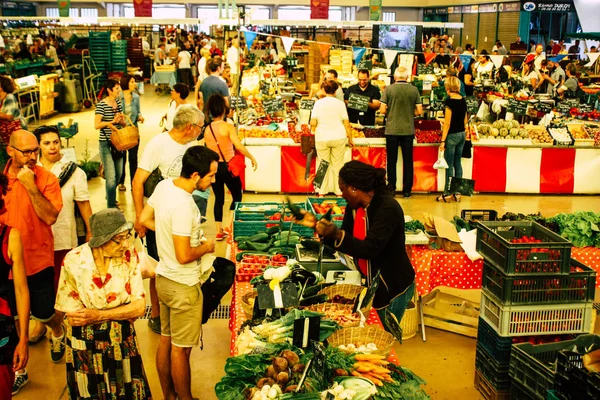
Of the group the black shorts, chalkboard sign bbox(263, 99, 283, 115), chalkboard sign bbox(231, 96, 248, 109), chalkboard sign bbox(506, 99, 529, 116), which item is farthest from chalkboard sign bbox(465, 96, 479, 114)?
the black shorts

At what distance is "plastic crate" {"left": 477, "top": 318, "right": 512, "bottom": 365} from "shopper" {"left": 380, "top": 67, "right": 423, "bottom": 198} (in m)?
4.59

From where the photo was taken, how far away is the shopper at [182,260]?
3.86 m

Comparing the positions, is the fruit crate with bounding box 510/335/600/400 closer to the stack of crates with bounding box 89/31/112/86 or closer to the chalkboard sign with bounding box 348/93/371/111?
the chalkboard sign with bounding box 348/93/371/111

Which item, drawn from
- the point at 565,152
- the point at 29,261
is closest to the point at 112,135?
the point at 29,261

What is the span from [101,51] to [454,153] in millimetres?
14079

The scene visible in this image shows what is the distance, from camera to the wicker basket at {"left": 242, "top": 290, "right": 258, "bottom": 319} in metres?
4.17

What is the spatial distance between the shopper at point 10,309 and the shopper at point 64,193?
117 centimetres

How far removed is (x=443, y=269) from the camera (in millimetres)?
5383

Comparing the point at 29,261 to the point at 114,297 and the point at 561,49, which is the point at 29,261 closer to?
the point at 114,297

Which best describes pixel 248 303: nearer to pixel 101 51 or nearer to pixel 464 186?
pixel 464 186

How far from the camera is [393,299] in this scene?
14.5ft

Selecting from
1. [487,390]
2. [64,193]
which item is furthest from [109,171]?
[487,390]

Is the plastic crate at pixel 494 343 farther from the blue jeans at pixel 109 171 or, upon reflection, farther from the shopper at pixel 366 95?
the shopper at pixel 366 95

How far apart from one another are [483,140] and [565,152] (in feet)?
3.58
